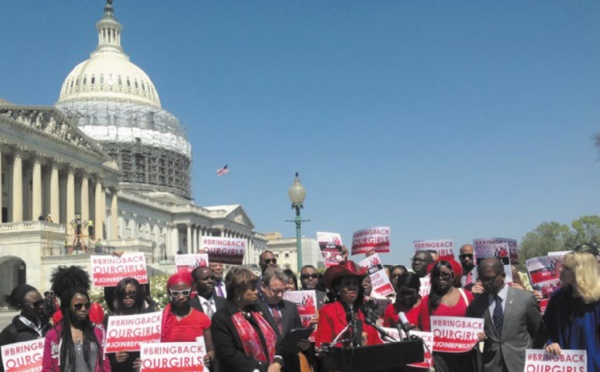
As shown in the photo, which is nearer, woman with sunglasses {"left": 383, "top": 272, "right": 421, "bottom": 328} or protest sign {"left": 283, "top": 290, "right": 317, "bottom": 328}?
woman with sunglasses {"left": 383, "top": 272, "right": 421, "bottom": 328}

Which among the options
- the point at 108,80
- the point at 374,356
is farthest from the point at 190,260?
the point at 108,80

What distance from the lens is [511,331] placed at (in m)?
7.89

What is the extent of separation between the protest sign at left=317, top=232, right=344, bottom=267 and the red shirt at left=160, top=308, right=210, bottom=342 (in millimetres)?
7644

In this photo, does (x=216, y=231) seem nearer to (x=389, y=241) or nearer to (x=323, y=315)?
(x=389, y=241)

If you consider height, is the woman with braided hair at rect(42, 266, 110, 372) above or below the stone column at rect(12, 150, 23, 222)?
below

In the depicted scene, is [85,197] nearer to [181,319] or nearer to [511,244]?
[511,244]

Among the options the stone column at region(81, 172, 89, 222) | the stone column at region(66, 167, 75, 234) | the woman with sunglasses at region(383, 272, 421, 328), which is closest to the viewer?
the woman with sunglasses at region(383, 272, 421, 328)

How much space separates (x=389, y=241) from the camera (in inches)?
624

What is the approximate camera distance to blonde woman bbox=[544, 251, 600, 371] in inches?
261

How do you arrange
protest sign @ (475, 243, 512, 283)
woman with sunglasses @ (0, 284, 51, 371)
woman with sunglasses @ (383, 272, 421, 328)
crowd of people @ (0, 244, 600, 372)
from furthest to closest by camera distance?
protest sign @ (475, 243, 512, 283)
woman with sunglasses @ (383, 272, 421, 328)
woman with sunglasses @ (0, 284, 51, 371)
crowd of people @ (0, 244, 600, 372)

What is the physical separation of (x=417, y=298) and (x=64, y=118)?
57.1 metres

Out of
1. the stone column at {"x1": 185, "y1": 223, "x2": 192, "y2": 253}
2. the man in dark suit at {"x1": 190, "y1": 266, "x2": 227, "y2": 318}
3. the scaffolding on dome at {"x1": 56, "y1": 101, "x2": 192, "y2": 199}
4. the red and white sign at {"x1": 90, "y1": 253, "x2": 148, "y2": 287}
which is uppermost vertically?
the scaffolding on dome at {"x1": 56, "y1": 101, "x2": 192, "y2": 199}

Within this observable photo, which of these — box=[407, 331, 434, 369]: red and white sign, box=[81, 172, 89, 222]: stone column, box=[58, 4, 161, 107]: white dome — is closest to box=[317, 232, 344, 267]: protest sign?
box=[407, 331, 434, 369]: red and white sign

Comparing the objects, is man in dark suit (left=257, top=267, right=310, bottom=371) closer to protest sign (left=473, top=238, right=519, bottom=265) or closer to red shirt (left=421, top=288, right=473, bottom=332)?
red shirt (left=421, top=288, right=473, bottom=332)
